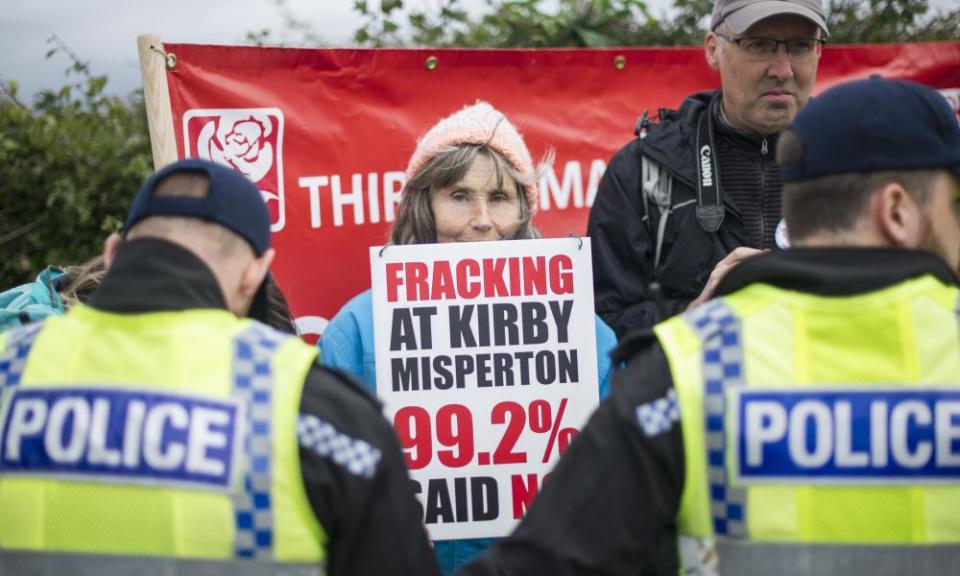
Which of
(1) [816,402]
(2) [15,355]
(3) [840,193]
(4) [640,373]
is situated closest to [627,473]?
(4) [640,373]

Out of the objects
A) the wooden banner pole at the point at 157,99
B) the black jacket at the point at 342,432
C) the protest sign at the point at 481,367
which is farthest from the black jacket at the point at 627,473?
the wooden banner pole at the point at 157,99

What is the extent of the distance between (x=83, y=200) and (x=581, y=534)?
4.06 m

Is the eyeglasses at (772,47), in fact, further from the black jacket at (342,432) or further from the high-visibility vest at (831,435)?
the black jacket at (342,432)

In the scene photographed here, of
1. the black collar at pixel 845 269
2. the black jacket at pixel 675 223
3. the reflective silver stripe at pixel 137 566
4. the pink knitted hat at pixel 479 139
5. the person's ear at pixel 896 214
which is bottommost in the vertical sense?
the reflective silver stripe at pixel 137 566

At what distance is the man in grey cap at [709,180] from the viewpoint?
392cm

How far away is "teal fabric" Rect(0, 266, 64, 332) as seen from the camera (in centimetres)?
338

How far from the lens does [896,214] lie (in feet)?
6.82

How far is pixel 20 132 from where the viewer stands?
213 inches

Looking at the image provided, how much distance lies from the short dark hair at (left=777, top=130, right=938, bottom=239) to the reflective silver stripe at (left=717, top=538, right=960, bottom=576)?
0.60m

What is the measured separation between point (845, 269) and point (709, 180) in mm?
1946

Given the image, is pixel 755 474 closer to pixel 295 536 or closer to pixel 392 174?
pixel 295 536

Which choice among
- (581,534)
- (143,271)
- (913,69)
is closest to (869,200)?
(581,534)

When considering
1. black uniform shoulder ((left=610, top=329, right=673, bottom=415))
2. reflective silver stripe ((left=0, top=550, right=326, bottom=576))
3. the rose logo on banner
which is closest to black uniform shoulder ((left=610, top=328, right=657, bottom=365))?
black uniform shoulder ((left=610, top=329, right=673, bottom=415))

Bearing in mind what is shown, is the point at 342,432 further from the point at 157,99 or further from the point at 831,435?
the point at 157,99
